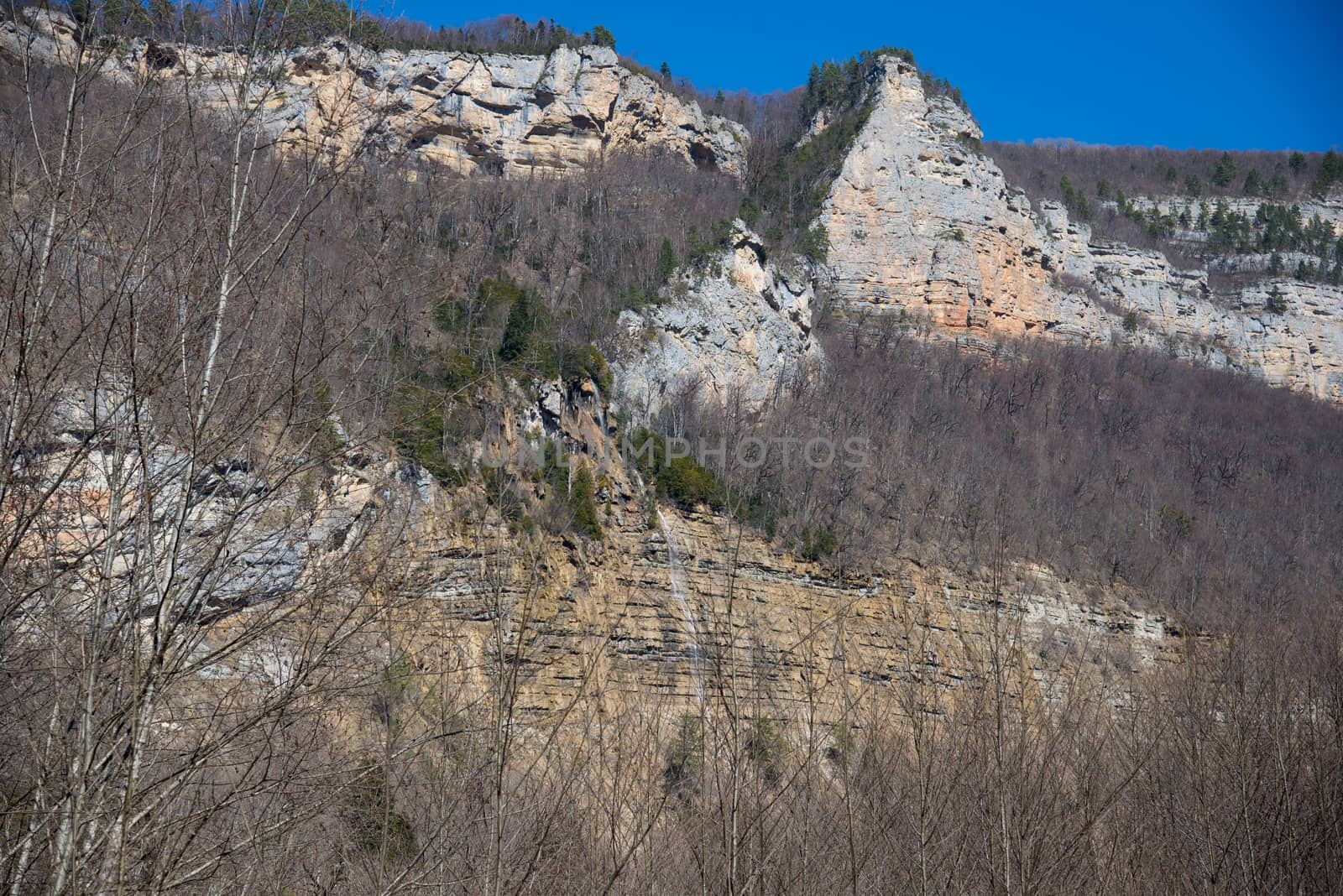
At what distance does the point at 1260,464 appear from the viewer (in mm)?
71312

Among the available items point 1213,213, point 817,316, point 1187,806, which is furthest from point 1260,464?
point 1187,806

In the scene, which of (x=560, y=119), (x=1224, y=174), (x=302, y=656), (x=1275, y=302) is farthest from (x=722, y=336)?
(x=1224, y=174)

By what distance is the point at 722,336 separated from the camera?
53.2m

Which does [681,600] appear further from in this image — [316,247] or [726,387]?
[316,247]

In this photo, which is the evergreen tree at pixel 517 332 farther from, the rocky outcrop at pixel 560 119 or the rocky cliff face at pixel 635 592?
the rocky outcrop at pixel 560 119

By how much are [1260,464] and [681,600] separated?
171 ft

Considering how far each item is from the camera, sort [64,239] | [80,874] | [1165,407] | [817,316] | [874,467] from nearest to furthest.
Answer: [80,874] < [64,239] < [874,467] < [817,316] < [1165,407]

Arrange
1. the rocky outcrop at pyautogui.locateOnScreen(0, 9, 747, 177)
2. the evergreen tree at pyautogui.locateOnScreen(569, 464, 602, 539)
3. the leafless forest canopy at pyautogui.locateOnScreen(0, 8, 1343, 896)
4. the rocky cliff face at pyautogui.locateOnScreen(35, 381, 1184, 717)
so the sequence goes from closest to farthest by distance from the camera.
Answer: the leafless forest canopy at pyautogui.locateOnScreen(0, 8, 1343, 896) < the rocky cliff face at pyautogui.locateOnScreen(35, 381, 1184, 717) < the evergreen tree at pyautogui.locateOnScreen(569, 464, 602, 539) < the rocky outcrop at pyautogui.locateOnScreen(0, 9, 747, 177)

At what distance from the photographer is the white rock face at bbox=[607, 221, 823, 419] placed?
48.3m

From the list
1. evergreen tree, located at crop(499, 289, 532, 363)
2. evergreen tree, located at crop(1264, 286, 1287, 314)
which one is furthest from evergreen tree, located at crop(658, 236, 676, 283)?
evergreen tree, located at crop(1264, 286, 1287, 314)

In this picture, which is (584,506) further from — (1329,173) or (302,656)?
(1329,173)

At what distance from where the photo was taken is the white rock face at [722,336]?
48.3m

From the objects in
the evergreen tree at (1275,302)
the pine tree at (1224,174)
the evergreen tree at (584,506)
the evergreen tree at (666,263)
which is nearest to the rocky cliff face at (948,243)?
the evergreen tree at (1275,302)

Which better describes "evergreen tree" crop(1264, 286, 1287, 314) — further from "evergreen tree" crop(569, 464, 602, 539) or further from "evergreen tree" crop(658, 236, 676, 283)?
"evergreen tree" crop(569, 464, 602, 539)
